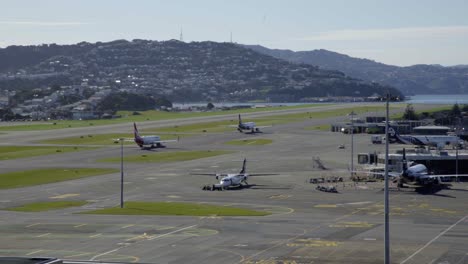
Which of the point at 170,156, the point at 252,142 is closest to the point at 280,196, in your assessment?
the point at 170,156

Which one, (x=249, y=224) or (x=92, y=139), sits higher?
(x=92, y=139)

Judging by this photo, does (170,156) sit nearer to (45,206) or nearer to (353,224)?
(45,206)

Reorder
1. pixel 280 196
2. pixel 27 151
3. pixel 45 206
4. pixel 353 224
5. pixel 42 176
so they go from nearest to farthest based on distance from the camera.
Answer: pixel 353 224
pixel 45 206
pixel 280 196
pixel 42 176
pixel 27 151

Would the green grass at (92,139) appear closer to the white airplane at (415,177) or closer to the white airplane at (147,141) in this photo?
the white airplane at (147,141)

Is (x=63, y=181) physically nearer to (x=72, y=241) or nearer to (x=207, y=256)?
(x=72, y=241)

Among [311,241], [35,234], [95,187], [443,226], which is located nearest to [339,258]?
[311,241]

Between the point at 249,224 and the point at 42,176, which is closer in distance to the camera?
the point at 249,224
